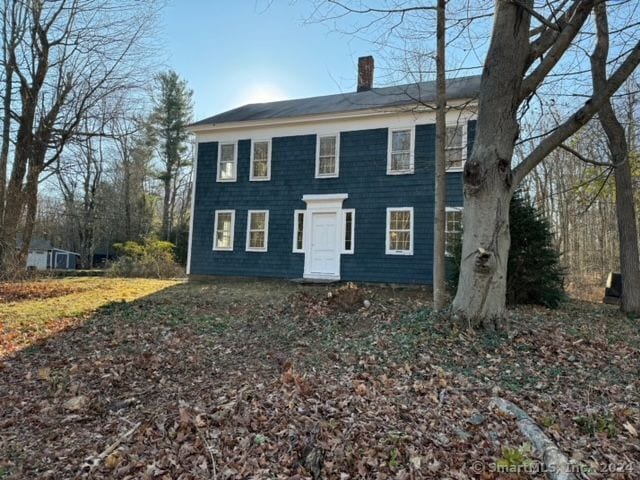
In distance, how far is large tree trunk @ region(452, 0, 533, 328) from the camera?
4.95m

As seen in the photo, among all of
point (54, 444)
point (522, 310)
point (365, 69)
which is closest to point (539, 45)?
point (522, 310)

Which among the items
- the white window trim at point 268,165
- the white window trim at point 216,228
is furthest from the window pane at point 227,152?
the white window trim at point 216,228

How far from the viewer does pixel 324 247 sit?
42.9ft

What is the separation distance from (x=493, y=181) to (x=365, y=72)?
11.8 meters

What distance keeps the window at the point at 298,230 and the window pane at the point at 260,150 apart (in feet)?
7.97

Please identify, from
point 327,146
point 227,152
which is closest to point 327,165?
point 327,146

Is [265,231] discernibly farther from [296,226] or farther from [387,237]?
[387,237]

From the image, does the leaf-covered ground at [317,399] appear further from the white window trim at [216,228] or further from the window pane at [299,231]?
the white window trim at [216,228]

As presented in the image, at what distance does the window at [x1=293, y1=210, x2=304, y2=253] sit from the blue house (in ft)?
0.11

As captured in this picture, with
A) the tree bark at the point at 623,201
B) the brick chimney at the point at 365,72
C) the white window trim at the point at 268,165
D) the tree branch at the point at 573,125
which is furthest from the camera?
the brick chimney at the point at 365,72

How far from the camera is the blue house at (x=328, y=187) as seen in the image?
11922 mm

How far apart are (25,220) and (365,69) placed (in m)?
12.9

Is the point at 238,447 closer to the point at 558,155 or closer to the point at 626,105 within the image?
the point at 626,105

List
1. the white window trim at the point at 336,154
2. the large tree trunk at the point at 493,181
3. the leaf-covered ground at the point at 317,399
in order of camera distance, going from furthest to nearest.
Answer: the white window trim at the point at 336,154 → the large tree trunk at the point at 493,181 → the leaf-covered ground at the point at 317,399
